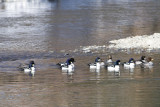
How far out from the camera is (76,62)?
31.7m

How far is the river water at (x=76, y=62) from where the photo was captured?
74.9 feet

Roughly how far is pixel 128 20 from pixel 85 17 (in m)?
5.82

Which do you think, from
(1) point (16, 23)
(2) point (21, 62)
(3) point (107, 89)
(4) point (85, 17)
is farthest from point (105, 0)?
(3) point (107, 89)

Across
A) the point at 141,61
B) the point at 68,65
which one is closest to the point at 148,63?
the point at 141,61

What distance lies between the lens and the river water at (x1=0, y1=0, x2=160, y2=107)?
22.8 meters

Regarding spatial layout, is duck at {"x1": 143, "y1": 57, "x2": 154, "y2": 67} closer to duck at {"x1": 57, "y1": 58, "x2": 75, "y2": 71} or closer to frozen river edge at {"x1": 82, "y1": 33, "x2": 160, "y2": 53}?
duck at {"x1": 57, "y1": 58, "x2": 75, "y2": 71}

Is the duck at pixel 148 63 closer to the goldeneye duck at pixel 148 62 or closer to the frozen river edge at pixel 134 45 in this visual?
the goldeneye duck at pixel 148 62

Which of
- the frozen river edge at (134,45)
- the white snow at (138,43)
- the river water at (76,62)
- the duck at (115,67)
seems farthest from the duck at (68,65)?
the white snow at (138,43)

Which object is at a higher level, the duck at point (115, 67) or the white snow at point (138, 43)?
the white snow at point (138, 43)

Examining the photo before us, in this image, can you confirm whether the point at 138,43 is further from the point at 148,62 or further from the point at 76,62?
the point at 76,62

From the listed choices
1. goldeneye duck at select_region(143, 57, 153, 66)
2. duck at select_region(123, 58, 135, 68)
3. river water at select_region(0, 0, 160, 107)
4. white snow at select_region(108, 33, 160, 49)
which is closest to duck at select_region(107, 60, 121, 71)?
river water at select_region(0, 0, 160, 107)

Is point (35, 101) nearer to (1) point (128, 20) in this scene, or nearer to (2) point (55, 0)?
(1) point (128, 20)

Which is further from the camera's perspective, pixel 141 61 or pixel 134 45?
pixel 134 45

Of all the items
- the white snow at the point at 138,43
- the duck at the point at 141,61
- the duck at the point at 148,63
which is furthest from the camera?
the white snow at the point at 138,43
